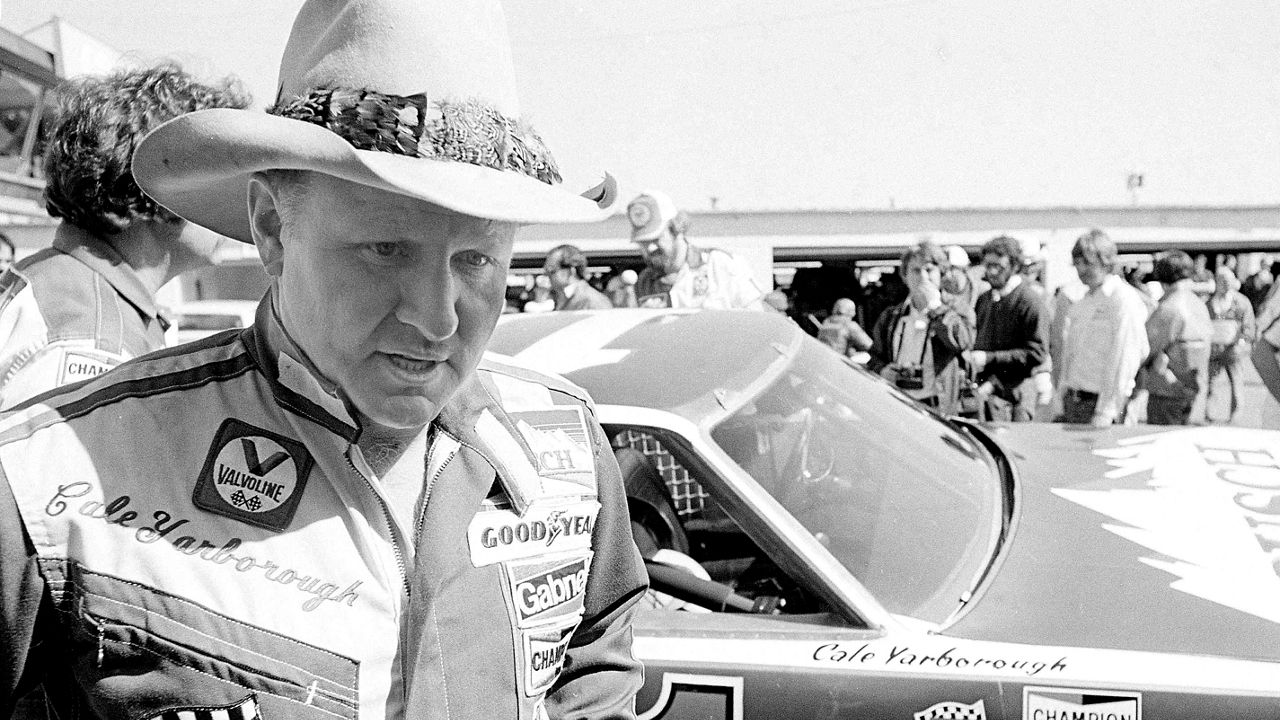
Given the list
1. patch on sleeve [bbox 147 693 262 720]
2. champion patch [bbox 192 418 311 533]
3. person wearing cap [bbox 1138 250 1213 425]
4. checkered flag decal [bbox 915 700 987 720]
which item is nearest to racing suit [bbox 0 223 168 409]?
champion patch [bbox 192 418 311 533]

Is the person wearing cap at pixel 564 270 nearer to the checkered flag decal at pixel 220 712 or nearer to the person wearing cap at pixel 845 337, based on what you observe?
the person wearing cap at pixel 845 337

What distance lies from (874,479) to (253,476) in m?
1.90

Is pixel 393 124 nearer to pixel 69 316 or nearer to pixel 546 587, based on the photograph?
pixel 546 587

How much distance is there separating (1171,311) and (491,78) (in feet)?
20.4

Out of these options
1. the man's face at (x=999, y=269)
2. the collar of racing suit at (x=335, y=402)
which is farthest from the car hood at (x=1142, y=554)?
the man's face at (x=999, y=269)

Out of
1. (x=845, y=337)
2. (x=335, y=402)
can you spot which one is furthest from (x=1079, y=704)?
(x=845, y=337)

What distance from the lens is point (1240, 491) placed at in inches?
113

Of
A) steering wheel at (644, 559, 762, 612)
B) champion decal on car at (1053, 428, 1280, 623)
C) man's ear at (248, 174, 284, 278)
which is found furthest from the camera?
steering wheel at (644, 559, 762, 612)

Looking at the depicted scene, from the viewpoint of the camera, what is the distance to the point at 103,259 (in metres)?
2.03

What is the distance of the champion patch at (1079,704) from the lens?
77.6 inches

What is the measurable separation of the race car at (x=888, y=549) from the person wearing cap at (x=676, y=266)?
2223mm

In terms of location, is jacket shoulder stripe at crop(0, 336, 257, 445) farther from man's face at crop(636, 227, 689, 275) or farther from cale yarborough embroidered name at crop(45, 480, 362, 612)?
man's face at crop(636, 227, 689, 275)

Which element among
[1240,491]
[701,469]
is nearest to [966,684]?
[701,469]

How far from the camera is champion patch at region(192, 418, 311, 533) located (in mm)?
1061
